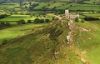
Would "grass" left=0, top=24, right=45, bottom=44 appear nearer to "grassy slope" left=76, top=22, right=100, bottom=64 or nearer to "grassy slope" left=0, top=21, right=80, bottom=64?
"grassy slope" left=0, top=21, right=80, bottom=64

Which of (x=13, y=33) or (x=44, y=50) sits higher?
(x=44, y=50)

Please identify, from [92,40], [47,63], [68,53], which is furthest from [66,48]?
[92,40]

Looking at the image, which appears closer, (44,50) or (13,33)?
(44,50)

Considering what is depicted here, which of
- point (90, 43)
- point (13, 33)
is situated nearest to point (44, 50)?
point (90, 43)

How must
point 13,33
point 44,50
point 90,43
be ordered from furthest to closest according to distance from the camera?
point 13,33, point 90,43, point 44,50

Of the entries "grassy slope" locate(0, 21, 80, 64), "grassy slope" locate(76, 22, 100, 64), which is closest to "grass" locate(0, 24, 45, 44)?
"grassy slope" locate(0, 21, 80, 64)

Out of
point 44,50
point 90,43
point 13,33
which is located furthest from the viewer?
point 13,33

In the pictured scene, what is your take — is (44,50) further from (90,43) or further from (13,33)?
(13,33)

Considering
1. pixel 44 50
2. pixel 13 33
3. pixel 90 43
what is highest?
pixel 44 50

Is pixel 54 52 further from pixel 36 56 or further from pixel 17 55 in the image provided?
pixel 17 55
